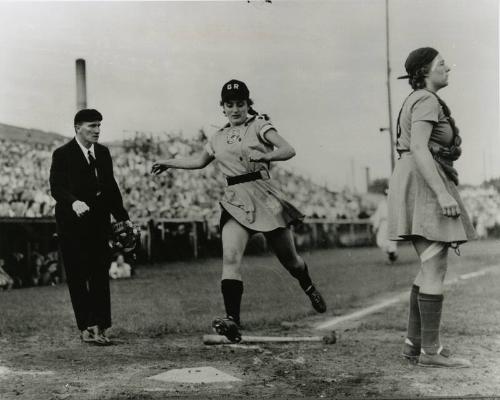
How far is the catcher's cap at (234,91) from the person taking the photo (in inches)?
167

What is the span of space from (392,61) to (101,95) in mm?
2261

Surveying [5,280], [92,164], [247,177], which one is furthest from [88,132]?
[5,280]

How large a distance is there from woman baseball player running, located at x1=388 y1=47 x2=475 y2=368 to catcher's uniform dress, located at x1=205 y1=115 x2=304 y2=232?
775mm

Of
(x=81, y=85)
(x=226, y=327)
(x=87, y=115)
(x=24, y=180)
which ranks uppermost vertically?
(x=81, y=85)

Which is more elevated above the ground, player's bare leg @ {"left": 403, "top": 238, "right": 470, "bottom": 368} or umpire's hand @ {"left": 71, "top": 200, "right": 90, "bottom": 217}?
umpire's hand @ {"left": 71, "top": 200, "right": 90, "bottom": 217}

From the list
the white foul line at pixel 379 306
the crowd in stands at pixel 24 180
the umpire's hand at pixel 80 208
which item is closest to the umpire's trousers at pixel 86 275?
the umpire's hand at pixel 80 208

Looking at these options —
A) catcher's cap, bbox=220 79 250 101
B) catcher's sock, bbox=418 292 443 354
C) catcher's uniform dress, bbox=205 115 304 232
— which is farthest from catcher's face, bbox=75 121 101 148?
catcher's sock, bbox=418 292 443 354

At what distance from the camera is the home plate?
3338mm

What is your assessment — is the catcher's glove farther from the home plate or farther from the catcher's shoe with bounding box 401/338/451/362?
the catcher's shoe with bounding box 401/338/451/362

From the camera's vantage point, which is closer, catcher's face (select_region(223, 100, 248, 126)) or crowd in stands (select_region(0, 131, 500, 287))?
catcher's face (select_region(223, 100, 248, 126))

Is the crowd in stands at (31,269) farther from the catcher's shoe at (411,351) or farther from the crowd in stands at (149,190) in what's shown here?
the catcher's shoe at (411,351)

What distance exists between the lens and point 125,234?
4715 millimetres

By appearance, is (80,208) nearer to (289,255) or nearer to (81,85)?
(81,85)

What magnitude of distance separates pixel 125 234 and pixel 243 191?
99 cm
